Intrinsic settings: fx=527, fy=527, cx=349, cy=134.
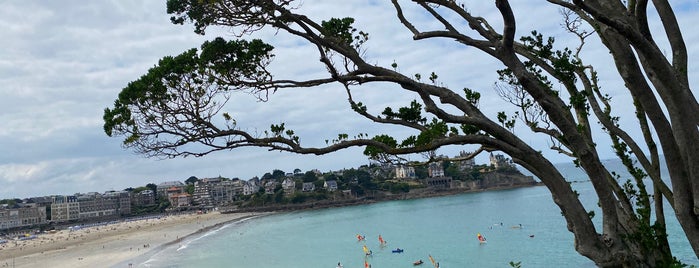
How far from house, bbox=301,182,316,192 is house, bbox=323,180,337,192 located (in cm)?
264

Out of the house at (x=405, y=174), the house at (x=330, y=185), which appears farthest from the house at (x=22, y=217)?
the house at (x=405, y=174)

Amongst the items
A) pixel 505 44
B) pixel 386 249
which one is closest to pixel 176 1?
pixel 505 44

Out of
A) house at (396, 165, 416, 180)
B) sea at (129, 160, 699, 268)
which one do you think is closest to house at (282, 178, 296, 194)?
house at (396, 165, 416, 180)

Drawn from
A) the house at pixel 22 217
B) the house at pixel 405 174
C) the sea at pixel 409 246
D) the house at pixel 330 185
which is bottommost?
the sea at pixel 409 246

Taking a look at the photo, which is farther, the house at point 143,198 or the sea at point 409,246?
the house at point 143,198

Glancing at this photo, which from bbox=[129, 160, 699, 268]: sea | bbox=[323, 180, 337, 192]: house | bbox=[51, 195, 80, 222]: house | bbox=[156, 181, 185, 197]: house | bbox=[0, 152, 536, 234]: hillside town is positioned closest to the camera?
bbox=[129, 160, 699, 268]: sea

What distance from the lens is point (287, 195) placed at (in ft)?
334

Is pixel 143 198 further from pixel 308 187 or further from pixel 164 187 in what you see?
pixel 308 187

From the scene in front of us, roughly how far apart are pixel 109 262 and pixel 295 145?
3479 cm

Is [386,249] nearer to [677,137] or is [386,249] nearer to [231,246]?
[231,246]

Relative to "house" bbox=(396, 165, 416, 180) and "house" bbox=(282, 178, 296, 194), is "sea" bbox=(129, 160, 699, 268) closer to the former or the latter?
"house" bbox=(282, 178, 296, 194)

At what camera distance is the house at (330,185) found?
106775 mm

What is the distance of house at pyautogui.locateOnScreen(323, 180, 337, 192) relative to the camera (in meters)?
107

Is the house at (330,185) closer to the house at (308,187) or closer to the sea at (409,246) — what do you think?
the house at (308,187)
